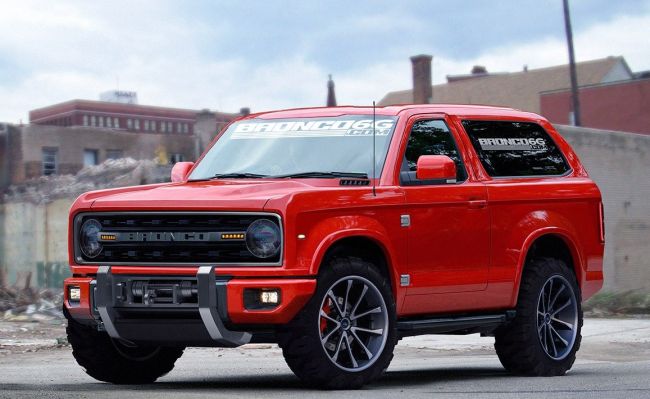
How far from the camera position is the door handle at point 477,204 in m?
9.84

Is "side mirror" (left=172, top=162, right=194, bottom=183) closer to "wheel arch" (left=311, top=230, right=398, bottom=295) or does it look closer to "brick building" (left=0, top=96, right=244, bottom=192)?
"wheel arch" (left=311, top=230, right=398, bottom=295)

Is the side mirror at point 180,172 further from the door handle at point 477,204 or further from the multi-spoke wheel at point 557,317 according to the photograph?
the multi-spoke wheel at point 557,317

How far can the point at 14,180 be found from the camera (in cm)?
6806

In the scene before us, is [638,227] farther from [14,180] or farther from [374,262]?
[14,180]

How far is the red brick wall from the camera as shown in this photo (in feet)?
198

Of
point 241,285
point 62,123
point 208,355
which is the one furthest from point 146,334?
point 62,123

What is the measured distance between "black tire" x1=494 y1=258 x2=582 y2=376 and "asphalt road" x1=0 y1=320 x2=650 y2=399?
0.21m

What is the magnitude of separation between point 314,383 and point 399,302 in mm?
1019

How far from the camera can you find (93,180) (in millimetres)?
49156

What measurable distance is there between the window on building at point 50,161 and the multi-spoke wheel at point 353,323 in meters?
63.1

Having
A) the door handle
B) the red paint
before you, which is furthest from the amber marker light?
the door handle

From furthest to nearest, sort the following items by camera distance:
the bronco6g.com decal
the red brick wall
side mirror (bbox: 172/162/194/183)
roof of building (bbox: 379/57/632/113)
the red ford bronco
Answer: roof of building (bbox: 379/57/632/113), the red brick wall, the bronco6g.com decal, side mirror (bbox: 172/162/194/183), the red ford bronco

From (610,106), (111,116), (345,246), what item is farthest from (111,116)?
(345,246)

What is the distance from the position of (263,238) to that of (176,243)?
1.97 ft
